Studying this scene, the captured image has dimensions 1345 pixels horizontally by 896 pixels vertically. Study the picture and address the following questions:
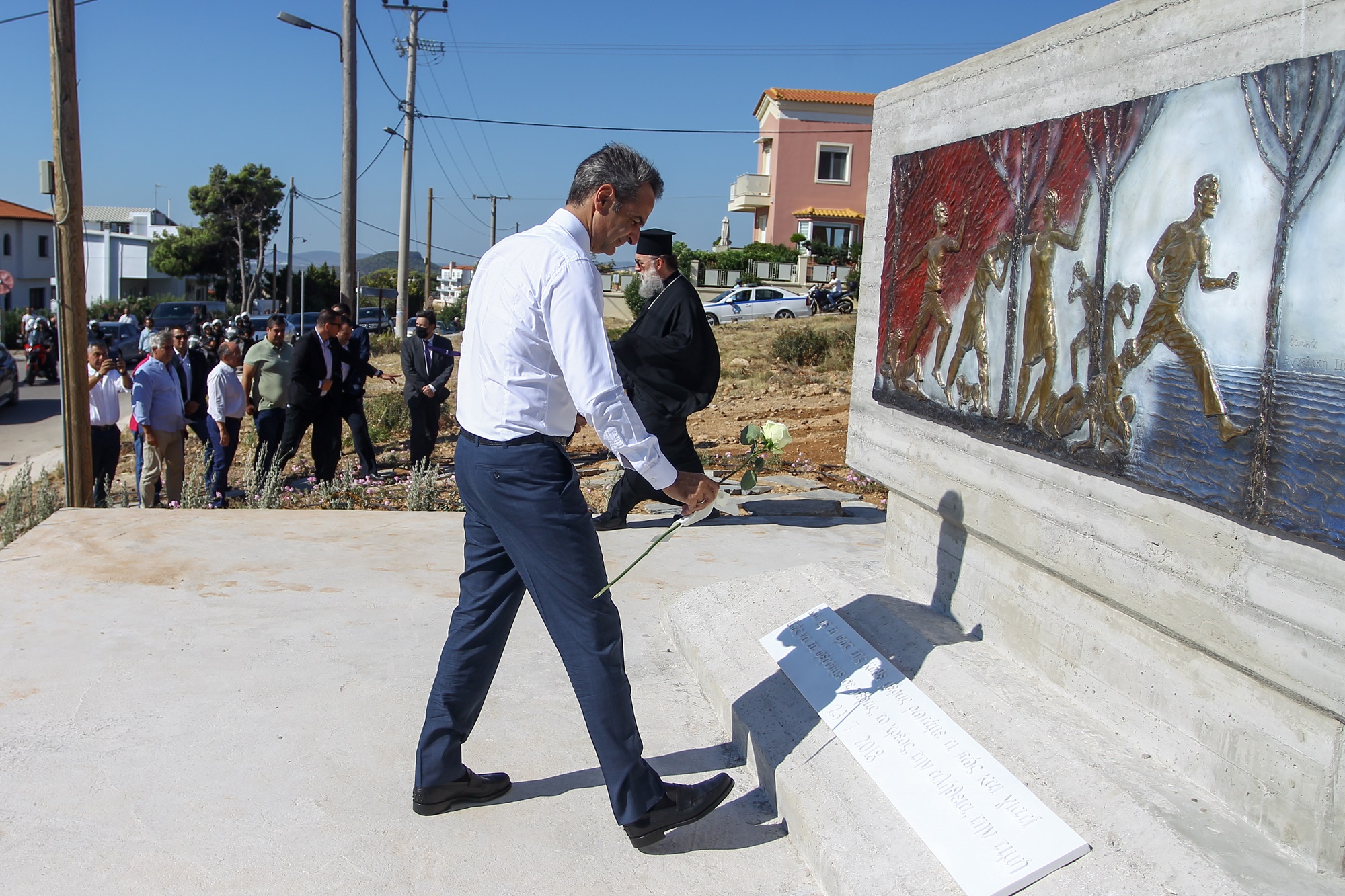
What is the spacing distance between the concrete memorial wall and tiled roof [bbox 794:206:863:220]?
44184 mm

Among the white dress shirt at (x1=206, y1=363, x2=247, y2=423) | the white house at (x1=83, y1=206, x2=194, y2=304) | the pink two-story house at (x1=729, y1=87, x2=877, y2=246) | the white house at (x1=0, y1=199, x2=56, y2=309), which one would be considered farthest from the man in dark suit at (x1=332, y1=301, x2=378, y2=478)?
the white house at (x1=83, y1=206, x2=194, y2=304)

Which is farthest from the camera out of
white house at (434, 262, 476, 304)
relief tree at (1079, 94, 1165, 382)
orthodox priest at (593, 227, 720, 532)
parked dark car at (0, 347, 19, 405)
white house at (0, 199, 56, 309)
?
white house at (434, 262, 476, 304)

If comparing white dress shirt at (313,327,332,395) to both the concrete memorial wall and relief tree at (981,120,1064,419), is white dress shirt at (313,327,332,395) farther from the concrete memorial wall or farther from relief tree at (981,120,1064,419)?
relief tree at (981,120,1064,419)

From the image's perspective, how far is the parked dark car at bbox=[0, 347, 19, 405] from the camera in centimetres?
1966

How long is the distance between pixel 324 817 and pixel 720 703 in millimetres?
1392

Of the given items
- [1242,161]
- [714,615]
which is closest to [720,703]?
[714,615]

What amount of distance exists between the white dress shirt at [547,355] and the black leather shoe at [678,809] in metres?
0.87

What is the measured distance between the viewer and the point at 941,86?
13.5 feet

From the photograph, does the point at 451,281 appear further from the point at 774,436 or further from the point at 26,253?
the point at 774,436

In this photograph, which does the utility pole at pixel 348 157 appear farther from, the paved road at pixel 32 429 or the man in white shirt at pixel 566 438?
the man in white shirt at pixel 566 438

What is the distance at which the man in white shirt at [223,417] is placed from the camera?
871 centimetres

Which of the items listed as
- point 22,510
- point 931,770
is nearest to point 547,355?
point 931,770

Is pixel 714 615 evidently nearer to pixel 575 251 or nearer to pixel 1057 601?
pixel 1057 601

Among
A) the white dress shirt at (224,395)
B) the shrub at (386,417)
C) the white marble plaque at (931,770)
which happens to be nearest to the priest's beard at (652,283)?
the white marble plaque at (931,770)
